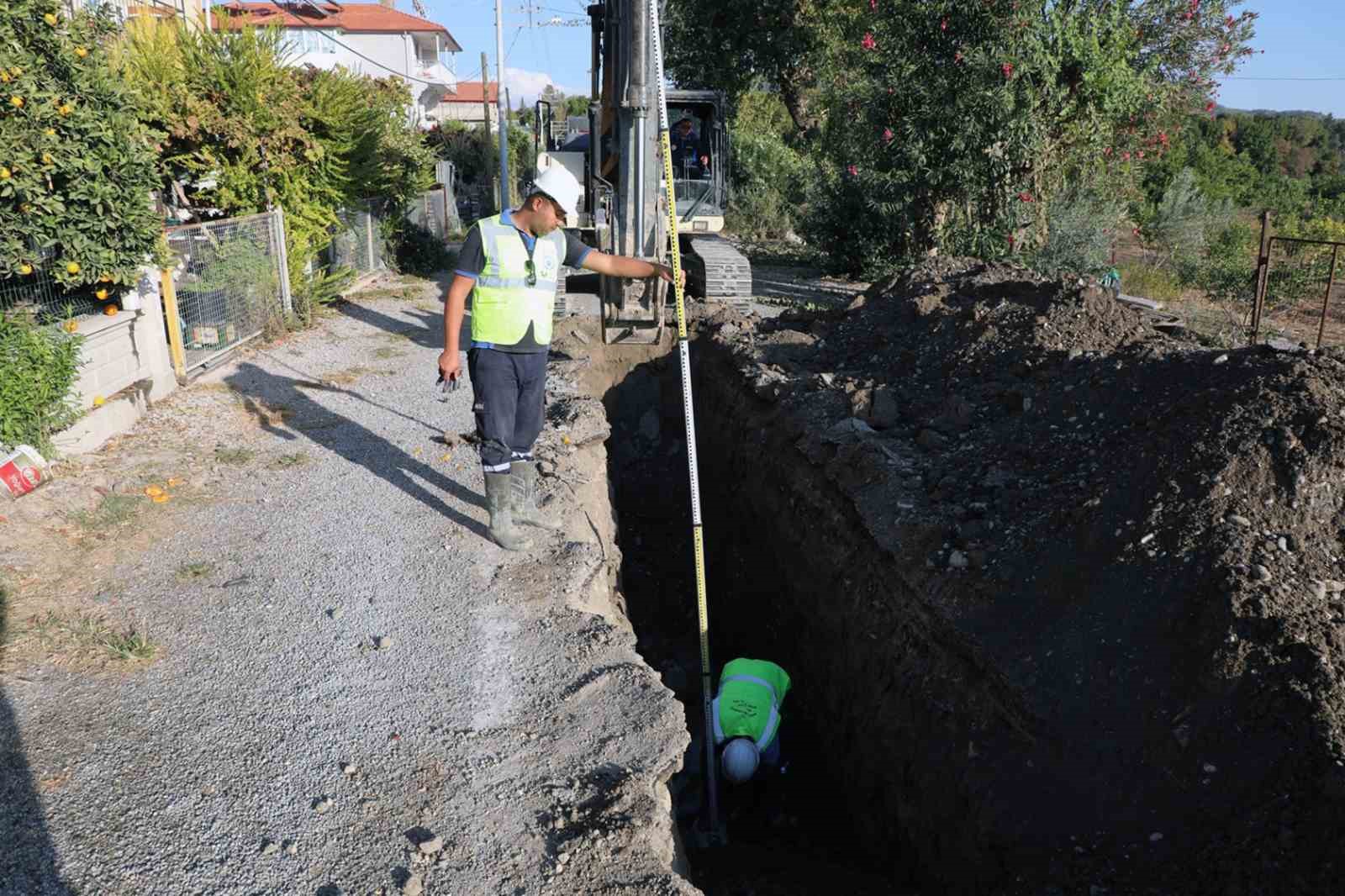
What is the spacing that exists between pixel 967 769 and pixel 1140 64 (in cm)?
1171

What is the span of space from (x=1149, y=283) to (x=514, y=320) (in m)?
11.7

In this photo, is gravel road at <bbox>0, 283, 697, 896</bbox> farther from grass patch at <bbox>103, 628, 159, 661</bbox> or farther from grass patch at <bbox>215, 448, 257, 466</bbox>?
grass patch at <bbox>215, 448, 257, 466</bbox>

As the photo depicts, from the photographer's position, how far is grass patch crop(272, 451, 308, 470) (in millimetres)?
6938

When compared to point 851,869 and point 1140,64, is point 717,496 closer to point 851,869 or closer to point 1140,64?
point 851,869

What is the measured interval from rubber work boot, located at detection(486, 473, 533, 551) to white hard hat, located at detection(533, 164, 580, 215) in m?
1.56

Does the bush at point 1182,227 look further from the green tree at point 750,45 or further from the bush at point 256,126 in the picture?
the bush at point 256,126

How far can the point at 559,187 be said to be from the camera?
4930 mm

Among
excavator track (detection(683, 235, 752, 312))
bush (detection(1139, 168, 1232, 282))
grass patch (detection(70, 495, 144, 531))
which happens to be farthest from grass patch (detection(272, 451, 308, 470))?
bush (detection(1139, 168, 1232, 282))

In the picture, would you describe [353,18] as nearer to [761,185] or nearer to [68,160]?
[761,185]

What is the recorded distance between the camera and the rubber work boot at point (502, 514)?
17.6ft

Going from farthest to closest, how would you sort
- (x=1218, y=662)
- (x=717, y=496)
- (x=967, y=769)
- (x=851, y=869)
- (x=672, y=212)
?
1. (x=717, y=496)
2. (x=672, y=212)
3. (x=851, y=869)
4. (x=967, y=769)
5. (x=1218, y=662)

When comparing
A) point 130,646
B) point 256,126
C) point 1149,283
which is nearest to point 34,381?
point 130,646

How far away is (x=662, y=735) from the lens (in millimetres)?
3846

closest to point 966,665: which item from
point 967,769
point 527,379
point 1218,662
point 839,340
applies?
point 967,769
